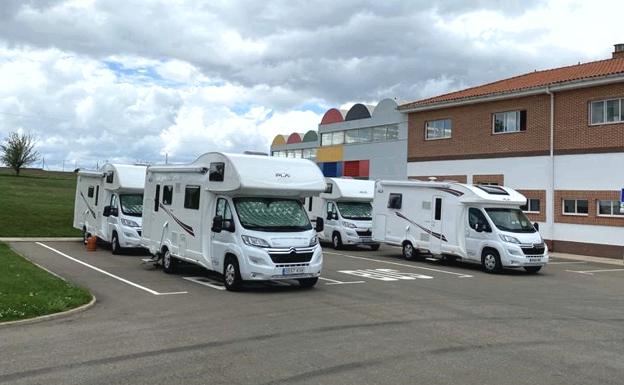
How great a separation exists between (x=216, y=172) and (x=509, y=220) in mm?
9405

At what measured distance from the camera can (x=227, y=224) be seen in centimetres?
1254

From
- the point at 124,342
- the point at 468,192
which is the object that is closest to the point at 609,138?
the point at 468,192

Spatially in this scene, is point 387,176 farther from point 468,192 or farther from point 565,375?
point 565,375

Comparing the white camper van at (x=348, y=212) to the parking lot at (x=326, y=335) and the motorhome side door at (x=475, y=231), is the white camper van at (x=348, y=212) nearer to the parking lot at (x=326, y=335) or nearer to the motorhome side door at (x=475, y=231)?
the motorhome side door at (x=475, y=231)

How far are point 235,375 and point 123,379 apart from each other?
1.09m

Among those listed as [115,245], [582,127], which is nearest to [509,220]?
[582,127]

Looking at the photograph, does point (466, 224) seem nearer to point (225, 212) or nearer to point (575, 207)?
point (225, 212)

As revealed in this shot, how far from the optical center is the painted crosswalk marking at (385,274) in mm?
15209

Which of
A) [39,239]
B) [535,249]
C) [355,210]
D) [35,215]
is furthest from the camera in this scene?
[35,215]

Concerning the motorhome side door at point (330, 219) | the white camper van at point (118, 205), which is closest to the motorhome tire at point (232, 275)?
the white camper van at point (118, 205)

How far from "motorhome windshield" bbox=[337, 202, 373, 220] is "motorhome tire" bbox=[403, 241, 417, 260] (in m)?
4.13

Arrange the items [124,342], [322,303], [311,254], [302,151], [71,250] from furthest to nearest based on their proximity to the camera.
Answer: [302,151]
[71,250]
[311,254]
[322,303]
[124,342]

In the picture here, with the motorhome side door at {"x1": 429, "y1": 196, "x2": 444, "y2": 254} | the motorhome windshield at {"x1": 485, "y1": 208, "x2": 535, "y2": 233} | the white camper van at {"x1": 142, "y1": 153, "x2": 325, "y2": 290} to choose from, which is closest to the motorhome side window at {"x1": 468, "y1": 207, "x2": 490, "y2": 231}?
the motorhome windshield at {"x1": 485, "y1": 208, "x2": 535, "y2": 233}

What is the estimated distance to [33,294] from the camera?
10469 millimetres
